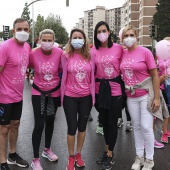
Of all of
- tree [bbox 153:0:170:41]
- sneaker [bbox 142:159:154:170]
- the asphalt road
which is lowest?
the asphalt road

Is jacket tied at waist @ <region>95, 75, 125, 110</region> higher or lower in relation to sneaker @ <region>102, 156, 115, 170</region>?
higher

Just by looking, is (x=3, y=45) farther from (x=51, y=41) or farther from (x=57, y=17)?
(x=57, y=17)

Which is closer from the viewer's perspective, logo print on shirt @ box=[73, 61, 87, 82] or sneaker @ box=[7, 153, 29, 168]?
logo print on shirt @ box=[73, 61, 87, 82]

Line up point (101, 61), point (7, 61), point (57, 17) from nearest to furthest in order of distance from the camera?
1. point (7, 61)
2. point (101, 61)
3. point (57, 17)

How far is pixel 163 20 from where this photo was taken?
1889 inches

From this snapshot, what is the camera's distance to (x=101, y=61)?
163 inches

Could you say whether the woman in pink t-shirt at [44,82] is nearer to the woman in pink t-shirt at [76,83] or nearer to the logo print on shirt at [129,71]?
the woman in pink t-shirt at [76,83]

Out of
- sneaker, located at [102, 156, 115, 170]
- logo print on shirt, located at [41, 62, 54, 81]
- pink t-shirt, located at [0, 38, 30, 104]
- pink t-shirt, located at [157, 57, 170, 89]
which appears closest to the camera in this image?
pink t-shirt, located at [0, 38, 30, 104]

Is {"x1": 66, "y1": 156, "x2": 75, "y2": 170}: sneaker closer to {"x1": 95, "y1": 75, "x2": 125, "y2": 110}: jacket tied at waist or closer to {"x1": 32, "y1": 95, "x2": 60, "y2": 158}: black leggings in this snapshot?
{"x1": 32, "y1": 95, "x2": 60, "y2": 158}: black leggings

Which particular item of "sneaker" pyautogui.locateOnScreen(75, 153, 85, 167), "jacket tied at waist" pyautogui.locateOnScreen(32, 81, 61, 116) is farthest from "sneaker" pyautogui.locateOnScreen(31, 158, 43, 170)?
"jacket tied at waist" pyautogui.locateOnScreen(32, 81, 61, 116)

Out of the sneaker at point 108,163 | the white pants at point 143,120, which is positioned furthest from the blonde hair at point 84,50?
the sneaker at point 108,163

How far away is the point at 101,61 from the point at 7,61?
1366 millimetres

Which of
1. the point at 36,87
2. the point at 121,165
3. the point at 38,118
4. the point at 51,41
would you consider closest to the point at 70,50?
the point at 51,41

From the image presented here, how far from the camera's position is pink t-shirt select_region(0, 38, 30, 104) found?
3883 mm
